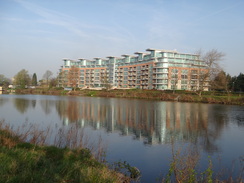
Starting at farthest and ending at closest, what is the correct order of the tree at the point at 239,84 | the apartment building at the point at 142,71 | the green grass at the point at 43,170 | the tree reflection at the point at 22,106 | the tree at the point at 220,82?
1. the apartment building at the point at 142,71
2. the tree at the point at 239,84
3. the tree at the point at 220,82
4. the tree reflection at the point at 22,106
5. the green grass at the point at 43,170

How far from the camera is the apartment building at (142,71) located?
277 ft

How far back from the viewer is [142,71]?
10088 cm

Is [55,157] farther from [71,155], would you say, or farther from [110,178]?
[110,178]

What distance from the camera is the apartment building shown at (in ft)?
277

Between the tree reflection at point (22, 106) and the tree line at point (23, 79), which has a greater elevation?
the tree line at point (23, 79)

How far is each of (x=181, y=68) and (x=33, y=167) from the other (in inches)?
3487

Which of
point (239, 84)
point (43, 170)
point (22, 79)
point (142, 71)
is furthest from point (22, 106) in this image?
point (22, 79)

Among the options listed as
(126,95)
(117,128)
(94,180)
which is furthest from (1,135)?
(126,95)

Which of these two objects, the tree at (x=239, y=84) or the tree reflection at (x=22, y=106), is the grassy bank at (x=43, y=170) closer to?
the tree reflection at (x=22, y=106)

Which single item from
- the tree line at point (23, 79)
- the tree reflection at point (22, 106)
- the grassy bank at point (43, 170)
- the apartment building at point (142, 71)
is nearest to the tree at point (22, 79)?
the tree line at point (23, 79)

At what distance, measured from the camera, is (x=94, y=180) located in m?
6.09

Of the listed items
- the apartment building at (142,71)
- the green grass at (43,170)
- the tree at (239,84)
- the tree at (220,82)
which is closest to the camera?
the green grass at (43,170)

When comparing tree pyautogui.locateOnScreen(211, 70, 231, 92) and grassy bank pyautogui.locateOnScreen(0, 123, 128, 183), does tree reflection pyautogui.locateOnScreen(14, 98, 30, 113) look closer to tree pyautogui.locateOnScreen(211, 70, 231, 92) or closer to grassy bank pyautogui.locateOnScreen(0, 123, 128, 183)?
grassy bank pyautogui.locateOnScreen(0, 123, 128, 183)

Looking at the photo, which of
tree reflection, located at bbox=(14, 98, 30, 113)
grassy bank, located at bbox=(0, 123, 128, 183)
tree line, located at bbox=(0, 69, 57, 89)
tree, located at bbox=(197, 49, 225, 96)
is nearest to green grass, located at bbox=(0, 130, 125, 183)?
grassy bank, located at bbox=(0, 123, 128, 183)
